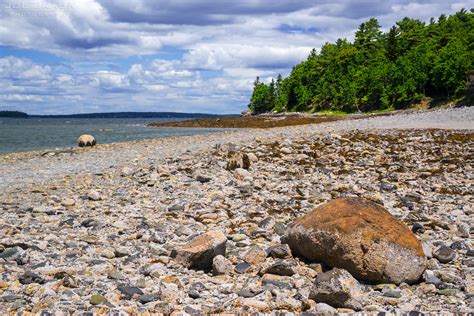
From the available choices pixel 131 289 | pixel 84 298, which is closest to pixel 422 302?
pixel 131 289

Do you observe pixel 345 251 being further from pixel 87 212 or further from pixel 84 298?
pixel 87 212

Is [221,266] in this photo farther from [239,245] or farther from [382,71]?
[382,71]

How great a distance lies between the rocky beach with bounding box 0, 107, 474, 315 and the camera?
579cm

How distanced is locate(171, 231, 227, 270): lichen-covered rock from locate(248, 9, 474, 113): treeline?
261ft

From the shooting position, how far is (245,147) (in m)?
22.7

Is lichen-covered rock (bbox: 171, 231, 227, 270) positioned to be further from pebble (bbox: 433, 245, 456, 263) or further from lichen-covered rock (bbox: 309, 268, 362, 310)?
pebble (bbox: 433, 245, 456, 263)

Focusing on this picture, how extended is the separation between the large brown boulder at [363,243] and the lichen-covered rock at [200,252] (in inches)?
53.4

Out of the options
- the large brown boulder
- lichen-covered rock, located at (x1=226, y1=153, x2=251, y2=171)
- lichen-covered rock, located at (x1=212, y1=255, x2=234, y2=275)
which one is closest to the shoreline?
lichen-covered rock, located at (x1=226, y1=153, x2=251, y2=171)

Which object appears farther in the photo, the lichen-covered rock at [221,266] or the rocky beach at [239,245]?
the lichen-covered rock at [221,266]

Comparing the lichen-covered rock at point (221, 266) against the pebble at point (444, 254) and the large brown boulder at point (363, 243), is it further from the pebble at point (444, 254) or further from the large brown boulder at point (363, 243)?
the pebble at point (444, 254)

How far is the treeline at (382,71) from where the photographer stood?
8165 centimetres

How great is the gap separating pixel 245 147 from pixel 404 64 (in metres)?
76.7

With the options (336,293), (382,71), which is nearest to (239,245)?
(336,293)

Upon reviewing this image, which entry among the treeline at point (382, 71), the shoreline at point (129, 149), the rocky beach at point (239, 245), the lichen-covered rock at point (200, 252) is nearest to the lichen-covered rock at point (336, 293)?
the rocky beach at point (239, 245)
